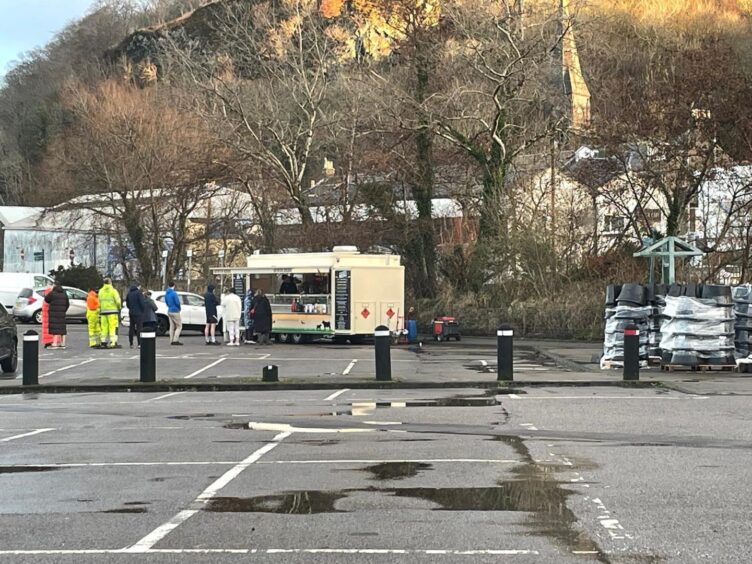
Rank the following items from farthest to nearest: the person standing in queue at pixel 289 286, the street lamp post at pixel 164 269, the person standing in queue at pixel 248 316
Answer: the street lamp post at pixel 164 269, the person standing in queue at pixel 289 286, the person standing in queue at pixel 248 316

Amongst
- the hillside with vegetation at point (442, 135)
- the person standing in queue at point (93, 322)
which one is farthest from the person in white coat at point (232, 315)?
the hillside with vegetation at point (442, 135)

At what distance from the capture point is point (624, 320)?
20047 mm

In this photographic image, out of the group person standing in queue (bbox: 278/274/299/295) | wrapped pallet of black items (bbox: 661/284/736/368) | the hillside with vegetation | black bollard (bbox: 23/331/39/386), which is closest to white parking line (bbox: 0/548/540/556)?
black bollard (bbox: 23/331/39/386)

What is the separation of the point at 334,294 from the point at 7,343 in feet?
35.3

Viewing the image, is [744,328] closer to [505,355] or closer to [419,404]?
[505,355]

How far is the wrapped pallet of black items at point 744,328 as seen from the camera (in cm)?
1952

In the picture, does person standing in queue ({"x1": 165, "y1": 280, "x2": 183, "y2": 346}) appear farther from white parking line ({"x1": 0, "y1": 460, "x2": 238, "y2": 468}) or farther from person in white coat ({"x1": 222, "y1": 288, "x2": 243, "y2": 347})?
white parking line ({"x1": 0, "y1": 460, "x2": 238, "y2": 468})

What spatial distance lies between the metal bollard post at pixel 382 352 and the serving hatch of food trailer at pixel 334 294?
11.2 metres

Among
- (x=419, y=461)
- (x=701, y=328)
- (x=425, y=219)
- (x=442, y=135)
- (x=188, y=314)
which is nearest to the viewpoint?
(x=419, y=461)

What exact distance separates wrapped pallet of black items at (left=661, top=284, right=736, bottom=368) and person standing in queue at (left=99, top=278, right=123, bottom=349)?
14.6m

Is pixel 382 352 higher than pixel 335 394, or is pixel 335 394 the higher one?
pixel 382 352

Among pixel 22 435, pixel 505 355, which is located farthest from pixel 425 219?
pixel 22 435

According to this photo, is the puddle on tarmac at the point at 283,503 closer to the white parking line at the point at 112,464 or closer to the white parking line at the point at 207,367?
the white parking line at the point at 112,464

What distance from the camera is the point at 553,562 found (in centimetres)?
559
